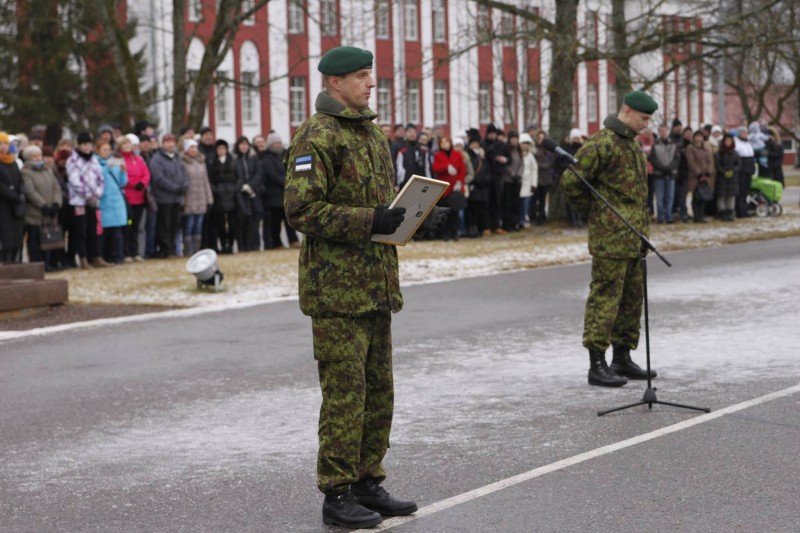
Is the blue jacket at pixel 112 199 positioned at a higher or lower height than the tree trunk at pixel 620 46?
lower

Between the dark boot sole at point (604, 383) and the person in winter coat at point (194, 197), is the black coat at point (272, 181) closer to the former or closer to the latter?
the person in winter coat at point (194, 197)

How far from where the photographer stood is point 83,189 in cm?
1916

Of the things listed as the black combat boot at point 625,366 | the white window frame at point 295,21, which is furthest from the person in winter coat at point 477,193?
the white window frame at point 295,21

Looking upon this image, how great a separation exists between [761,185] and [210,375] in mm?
21826

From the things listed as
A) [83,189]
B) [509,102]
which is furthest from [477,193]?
[509,102]

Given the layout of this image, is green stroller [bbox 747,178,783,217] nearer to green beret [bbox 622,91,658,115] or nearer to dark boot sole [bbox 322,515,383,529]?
green beret [bbox 622,91,658,115]

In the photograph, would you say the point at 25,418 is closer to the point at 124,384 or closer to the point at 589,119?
the point at 124,384

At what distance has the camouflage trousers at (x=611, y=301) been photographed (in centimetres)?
966

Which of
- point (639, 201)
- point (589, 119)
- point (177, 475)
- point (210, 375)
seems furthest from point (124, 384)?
point (589, 119)

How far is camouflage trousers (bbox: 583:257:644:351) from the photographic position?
31.7 feet

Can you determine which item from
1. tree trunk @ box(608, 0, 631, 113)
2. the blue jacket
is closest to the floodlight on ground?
the blue jacket

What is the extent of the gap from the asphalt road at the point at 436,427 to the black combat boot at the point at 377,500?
7 cm

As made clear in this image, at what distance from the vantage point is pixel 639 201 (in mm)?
9758

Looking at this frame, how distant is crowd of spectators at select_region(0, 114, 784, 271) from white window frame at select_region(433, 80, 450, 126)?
31.8 metres
